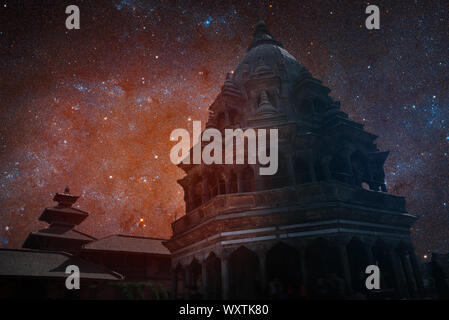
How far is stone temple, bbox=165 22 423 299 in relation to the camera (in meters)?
14.9

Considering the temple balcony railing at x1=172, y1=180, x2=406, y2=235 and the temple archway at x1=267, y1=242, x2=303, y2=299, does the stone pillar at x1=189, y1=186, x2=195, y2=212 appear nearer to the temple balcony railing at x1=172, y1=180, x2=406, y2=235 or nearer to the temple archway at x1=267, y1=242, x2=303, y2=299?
the temple balcony railing at x1=172, y1=180, x2=406, y2=235

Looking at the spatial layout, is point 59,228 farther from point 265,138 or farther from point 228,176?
point 265,138

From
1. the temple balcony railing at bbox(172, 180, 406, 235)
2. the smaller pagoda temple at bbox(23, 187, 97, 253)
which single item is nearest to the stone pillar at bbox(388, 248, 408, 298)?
the temple balcony railing at bbox(172, 180, 406, 235)

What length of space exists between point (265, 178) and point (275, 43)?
14772 millimetres

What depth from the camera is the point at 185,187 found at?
2284cm

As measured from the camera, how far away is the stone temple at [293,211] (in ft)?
48.9

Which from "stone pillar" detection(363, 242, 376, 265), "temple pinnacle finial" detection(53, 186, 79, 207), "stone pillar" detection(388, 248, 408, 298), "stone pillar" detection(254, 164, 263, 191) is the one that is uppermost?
"temple pinnacle finial" detection(53, 186, 79, 207)

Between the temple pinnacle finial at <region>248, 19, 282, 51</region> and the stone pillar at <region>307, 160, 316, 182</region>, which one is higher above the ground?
the temple pinnacle finial at <region>248, 19, 282, 51</region>

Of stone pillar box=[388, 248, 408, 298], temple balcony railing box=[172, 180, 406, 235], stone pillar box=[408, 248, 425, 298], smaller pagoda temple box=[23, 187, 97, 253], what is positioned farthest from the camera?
smaller pagoda temple box=[23, 187, 97, 253]

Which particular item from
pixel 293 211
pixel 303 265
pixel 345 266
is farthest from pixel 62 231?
A: pixel 345 266

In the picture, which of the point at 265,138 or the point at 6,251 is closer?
the point at 265,138

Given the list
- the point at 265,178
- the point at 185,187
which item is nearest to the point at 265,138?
the point at 265,178

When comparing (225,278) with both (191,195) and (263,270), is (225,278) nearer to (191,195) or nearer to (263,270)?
(263,270)
